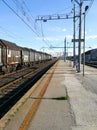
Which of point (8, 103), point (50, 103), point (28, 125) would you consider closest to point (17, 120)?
point (28, 125)

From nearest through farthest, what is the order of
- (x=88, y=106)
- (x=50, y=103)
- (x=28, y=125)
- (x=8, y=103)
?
(x=28, y=125) < (x=88, y=106) < (x=50, y=103) < (x=8, y=103)

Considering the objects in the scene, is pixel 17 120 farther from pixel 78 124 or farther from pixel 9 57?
pixel 9 57

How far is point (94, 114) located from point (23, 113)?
A: 2127 mm

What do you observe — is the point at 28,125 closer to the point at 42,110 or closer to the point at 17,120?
the point at 17,120

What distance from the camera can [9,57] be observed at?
119ft

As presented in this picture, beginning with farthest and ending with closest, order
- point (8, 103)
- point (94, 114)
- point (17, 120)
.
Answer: point (8, 103) → point (94, 114) → point (17, 120)

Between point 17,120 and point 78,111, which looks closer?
point 17,120

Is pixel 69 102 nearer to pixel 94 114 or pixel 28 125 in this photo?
pixel 94 114

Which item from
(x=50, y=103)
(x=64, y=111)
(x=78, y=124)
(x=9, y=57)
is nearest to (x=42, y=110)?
(x=64, y=111)

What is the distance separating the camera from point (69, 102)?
11.5 m

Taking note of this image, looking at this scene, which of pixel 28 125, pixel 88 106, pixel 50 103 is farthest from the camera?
pixel 50 103

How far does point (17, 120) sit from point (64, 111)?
187cm

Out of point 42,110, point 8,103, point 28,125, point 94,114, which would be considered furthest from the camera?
point 8,103

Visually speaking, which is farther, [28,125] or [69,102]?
[69,102]
